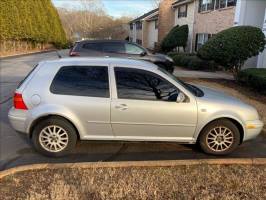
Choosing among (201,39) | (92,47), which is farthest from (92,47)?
(201,39)

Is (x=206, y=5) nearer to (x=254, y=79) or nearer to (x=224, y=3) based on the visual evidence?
(x=224, y=3)

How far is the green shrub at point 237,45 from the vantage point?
35.1 ft

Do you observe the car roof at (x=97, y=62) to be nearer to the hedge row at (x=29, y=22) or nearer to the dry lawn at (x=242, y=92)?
the dry lawn at (x=242, y=92)

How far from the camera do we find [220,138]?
4.96m

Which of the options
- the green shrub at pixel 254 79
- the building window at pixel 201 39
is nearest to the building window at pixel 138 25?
the building window at pixel 201 39

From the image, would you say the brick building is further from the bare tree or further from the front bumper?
the bare tree

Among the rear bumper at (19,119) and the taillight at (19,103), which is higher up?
the taillight at (19,103)

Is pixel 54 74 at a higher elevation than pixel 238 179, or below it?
higher

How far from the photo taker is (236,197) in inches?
138

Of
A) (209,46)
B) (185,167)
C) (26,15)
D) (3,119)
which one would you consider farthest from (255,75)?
(26,15)

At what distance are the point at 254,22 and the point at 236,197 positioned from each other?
13215mm

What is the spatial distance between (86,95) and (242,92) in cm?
691

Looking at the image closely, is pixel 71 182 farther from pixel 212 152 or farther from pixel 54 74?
pixel 212 152

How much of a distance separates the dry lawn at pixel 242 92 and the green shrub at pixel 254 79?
0.20 metres
